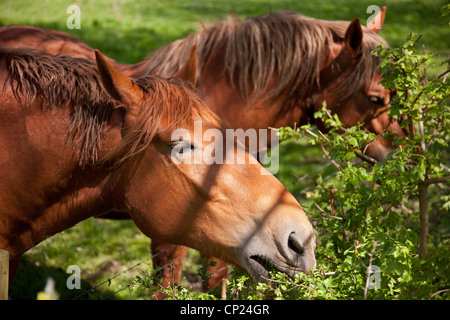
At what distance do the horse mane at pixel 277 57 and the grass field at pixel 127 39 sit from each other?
435 millimetres

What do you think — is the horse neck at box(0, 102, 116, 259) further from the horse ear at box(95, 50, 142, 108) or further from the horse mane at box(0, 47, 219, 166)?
the horse ear at box(95, 50, 142, 108)

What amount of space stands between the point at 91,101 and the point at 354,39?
7.60ft

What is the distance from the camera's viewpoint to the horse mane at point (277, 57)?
3.96 m

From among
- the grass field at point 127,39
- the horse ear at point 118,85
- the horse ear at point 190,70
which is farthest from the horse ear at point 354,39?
the horse ear at point 118,85

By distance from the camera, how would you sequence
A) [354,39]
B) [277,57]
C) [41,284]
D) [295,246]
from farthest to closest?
[41,284], [277,57], [354,39], [295,246]

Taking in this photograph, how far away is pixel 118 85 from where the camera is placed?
2371 mm

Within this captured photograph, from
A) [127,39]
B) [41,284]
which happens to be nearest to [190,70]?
[41,284]

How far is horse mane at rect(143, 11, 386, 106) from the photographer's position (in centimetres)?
396

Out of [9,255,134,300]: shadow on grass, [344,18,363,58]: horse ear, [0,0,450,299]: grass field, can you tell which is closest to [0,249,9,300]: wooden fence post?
[0,0,450,299]: grass field

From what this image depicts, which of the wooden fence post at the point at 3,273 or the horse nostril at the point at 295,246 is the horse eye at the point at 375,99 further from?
the wooden fence post at the point at 3,273

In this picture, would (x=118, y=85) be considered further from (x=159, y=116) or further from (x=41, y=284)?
(x=41, y=284)
